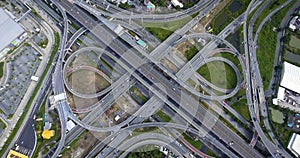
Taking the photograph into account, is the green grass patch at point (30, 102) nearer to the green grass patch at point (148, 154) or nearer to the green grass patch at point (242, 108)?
the green grass patch at point (148, 154)

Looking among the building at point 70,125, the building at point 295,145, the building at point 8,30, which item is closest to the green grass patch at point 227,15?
the building at point 295,145

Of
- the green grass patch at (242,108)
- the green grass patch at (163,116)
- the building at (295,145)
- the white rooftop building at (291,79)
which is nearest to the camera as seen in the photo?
the building at (295,145)

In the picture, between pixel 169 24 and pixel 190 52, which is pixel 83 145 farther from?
pixel 169 24

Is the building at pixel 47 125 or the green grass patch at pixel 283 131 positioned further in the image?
the green grass patch at pixel 283 131

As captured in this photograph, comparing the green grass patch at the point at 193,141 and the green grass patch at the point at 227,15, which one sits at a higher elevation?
the green grass patch at the point at 227,15

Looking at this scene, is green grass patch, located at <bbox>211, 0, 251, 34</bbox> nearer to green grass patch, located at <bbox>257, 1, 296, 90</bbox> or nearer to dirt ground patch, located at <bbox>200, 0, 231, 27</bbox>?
dirt ground patch, located at <bbox>200, 0, 231, 27</bbox>

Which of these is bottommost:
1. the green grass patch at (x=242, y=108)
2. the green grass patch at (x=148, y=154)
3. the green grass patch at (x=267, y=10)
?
the green grass patch at (x=148, y=154)
